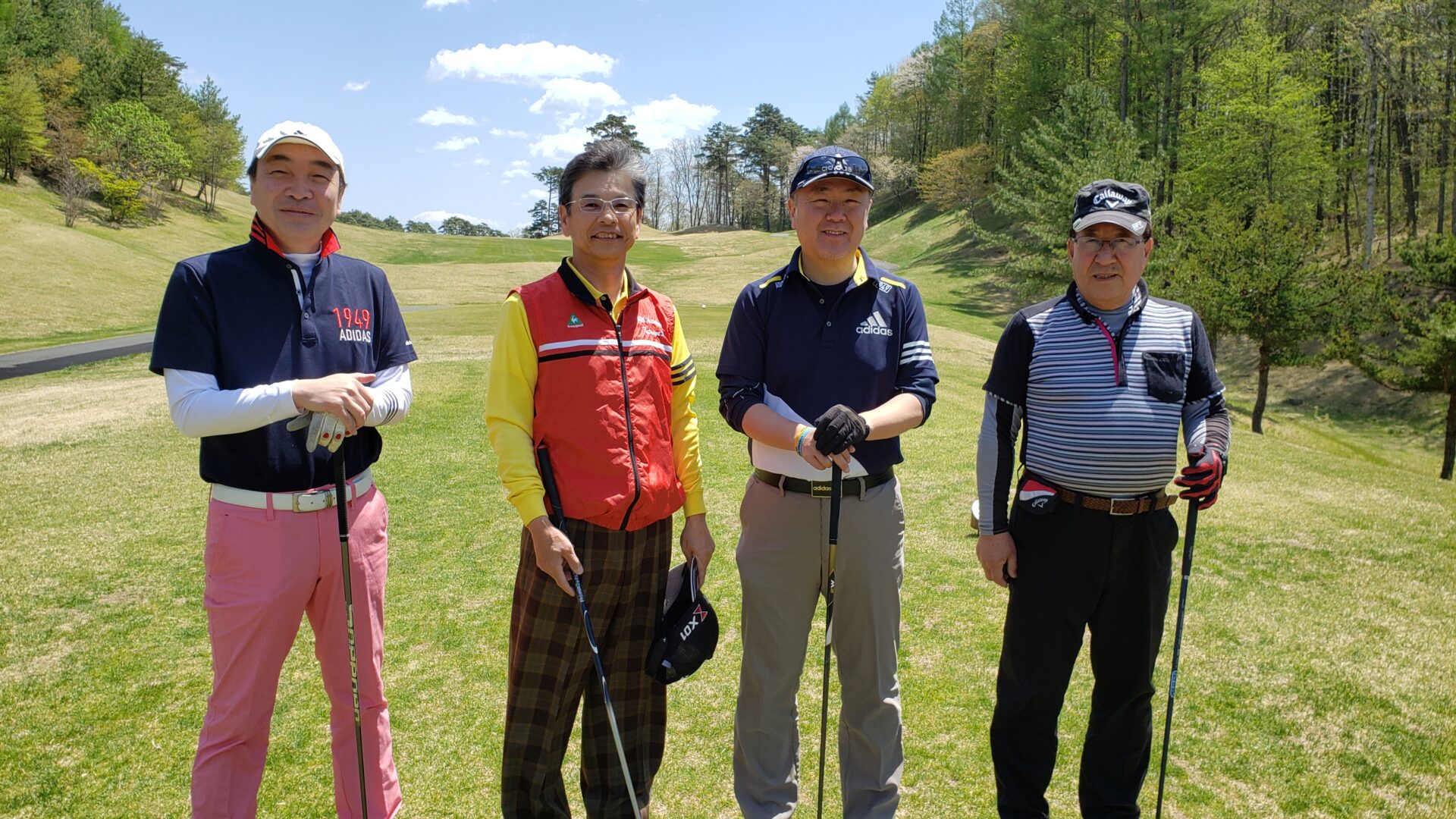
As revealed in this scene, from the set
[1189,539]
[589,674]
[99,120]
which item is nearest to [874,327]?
[1189,539]

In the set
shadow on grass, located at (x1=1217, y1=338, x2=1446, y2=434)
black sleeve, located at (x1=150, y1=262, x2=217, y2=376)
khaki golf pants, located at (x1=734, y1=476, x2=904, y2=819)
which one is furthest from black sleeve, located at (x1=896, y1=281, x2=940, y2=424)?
shadow on grass, located at (x1=1217, y1=338, x2=1446, y2=434)

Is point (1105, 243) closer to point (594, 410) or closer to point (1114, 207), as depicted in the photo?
point (1114, 207)

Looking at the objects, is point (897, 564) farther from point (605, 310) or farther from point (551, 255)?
point (551, 255)

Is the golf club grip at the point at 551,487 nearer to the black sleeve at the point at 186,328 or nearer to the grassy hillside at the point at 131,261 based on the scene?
the black sleeve at the point at 186,328

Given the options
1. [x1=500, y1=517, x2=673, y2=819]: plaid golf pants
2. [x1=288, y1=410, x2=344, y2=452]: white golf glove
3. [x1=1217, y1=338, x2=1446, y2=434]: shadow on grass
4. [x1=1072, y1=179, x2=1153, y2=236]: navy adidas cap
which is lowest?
[x1=1217, y1=338, x2=1446, y2=434]: shadow on grass

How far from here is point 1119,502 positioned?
284cm

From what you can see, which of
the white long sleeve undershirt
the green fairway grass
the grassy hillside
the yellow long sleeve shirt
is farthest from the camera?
the grassy hillside

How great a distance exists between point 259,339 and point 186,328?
187mm

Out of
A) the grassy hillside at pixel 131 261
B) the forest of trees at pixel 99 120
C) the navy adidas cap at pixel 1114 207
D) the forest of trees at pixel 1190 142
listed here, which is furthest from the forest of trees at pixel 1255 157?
the forest of trees at pixel 99 120

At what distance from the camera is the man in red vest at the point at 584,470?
2.65 metres

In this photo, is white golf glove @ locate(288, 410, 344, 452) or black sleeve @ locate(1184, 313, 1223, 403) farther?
black sleeve @ locate(1184, 313, 1223, 403)

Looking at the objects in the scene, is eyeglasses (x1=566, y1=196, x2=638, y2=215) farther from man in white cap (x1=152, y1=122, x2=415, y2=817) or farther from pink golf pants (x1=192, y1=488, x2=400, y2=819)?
pink golf pants (x1=192, y1=488, x2=400, y2=819)

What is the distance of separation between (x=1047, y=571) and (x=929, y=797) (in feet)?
3.76

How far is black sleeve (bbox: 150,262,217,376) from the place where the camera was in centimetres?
231
